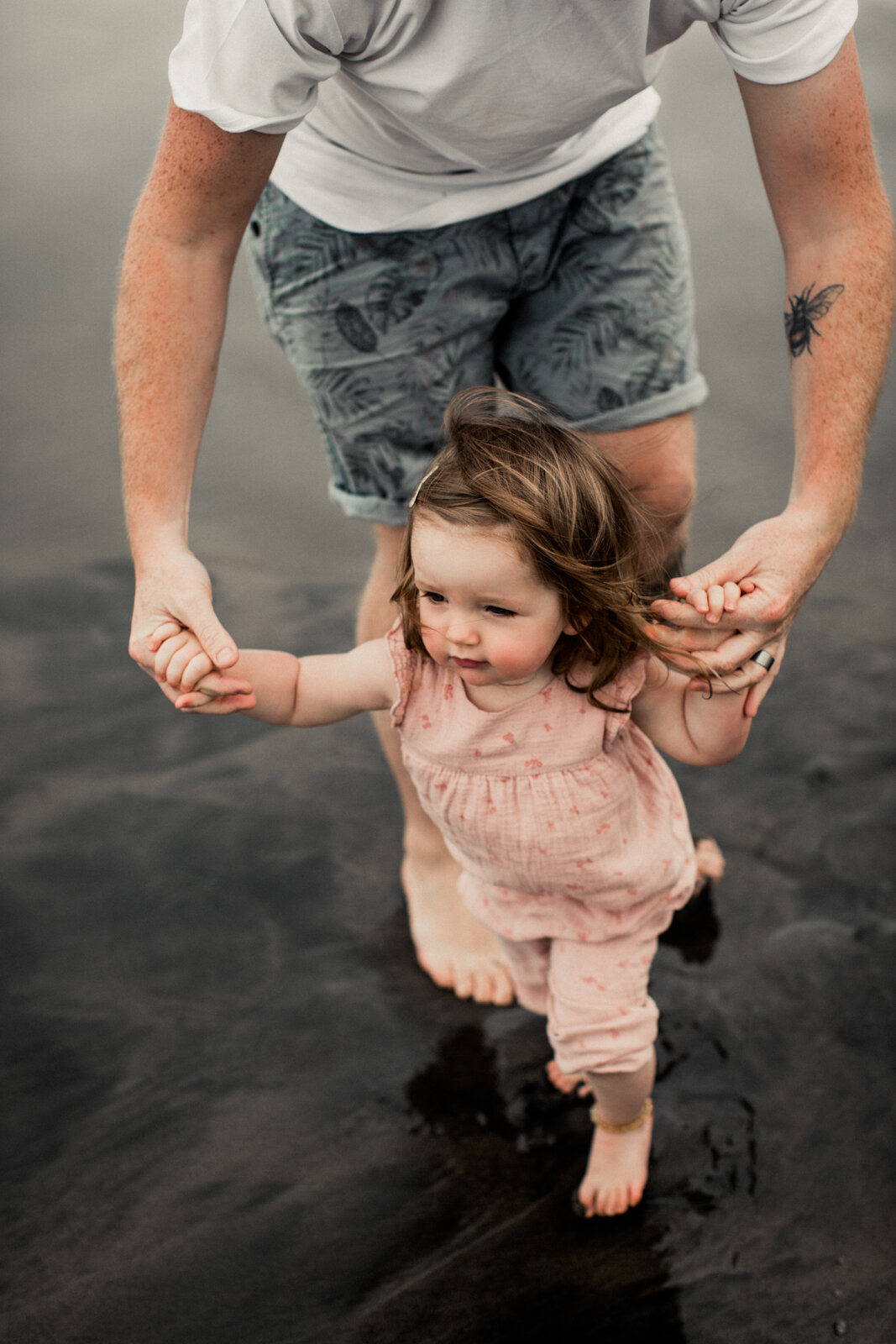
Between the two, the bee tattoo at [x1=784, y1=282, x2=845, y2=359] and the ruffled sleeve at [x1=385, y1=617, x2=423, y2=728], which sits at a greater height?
the bee tattoo at [x1=784, y1=282, x2=845, y2=359]

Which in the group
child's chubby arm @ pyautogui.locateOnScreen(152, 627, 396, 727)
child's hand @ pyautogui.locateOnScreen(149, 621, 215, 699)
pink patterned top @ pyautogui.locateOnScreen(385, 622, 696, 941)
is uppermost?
child's hand @ pyautogui.locateOnScreen(149, 621, 215, 699)

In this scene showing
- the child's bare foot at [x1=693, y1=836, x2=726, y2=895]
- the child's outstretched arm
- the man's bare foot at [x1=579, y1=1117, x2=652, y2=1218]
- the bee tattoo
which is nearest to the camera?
the child's outstretched arm

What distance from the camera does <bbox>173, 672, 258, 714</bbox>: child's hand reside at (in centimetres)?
131

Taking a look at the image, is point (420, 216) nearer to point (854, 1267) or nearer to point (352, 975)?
point (352, 975)

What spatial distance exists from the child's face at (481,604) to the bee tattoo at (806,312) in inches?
22.9

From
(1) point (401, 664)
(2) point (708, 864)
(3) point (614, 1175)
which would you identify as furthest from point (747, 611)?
(2) point (708, 864)

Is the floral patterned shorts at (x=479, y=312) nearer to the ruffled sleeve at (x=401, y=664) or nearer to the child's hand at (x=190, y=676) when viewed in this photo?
the ruffled sleeve at (x=401, y=664)

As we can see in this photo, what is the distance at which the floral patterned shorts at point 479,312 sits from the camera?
5.44 feet

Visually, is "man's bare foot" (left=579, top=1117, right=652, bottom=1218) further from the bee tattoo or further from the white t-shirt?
the white t-shirt

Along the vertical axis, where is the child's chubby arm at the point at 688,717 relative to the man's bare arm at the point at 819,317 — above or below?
below

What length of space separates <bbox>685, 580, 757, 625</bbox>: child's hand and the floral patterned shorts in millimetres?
558

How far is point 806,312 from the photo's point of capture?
160cm

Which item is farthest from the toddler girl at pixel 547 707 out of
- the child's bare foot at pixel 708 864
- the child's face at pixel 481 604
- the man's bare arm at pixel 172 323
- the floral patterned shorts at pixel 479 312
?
the child's bare foot at pixel 708 864

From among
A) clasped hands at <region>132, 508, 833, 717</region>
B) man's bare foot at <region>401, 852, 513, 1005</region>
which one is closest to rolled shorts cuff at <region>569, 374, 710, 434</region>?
clasped hands at <region>132, 508, 833, 717</region>
